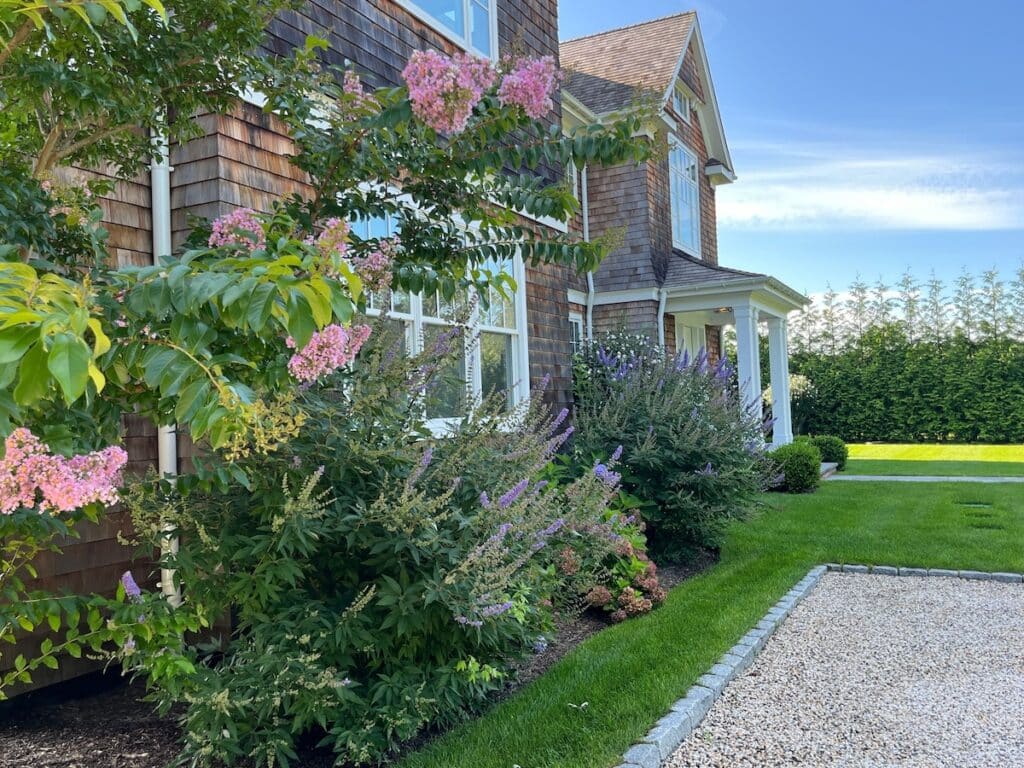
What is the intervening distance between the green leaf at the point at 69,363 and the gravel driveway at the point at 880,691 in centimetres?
275

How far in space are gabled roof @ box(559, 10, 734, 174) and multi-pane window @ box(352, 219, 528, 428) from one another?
246 inches

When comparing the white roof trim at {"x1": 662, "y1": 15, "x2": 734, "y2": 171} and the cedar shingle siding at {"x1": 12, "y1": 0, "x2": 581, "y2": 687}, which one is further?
the white roof trim at {"x1": 662, "y1": 15, "x2": 734, "y2": 171}

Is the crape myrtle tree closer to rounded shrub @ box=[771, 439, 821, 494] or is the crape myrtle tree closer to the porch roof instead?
rounded shrub @ box=[771, 439, 821, 494]

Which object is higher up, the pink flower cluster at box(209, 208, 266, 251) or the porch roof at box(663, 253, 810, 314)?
the porch roof at box(663, 253, 810, 314)

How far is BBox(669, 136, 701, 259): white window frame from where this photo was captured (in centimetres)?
1303

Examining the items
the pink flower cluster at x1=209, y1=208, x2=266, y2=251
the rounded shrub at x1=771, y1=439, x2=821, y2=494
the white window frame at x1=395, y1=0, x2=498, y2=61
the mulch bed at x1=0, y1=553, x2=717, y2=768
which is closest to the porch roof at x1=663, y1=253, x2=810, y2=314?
the rounded shrub at x1=771, y1=439, x2=821, y2=494

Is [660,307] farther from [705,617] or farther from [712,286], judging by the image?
[705,617]

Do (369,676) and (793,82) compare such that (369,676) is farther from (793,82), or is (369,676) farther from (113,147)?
(793,82)

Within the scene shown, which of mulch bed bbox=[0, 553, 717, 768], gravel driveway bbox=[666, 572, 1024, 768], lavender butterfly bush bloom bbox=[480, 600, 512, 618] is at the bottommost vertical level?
gravel driveway bbox=[666, 572, 1024, 768]

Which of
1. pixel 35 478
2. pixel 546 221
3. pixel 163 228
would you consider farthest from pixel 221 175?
pixel 546 221

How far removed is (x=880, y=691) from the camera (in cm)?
363

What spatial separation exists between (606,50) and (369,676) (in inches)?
554

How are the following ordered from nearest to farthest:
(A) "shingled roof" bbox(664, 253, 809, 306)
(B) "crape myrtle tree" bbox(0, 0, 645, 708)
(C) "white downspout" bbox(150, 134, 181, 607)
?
(B) "crape myrtle tree" bbox(0, 0, 645, 708) → (C) "white downspout" bbox(150, 134, 181, 607) → (A) "shingled roof" bbox(664, 253, 809, 306)

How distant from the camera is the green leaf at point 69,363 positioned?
3.06 ft
